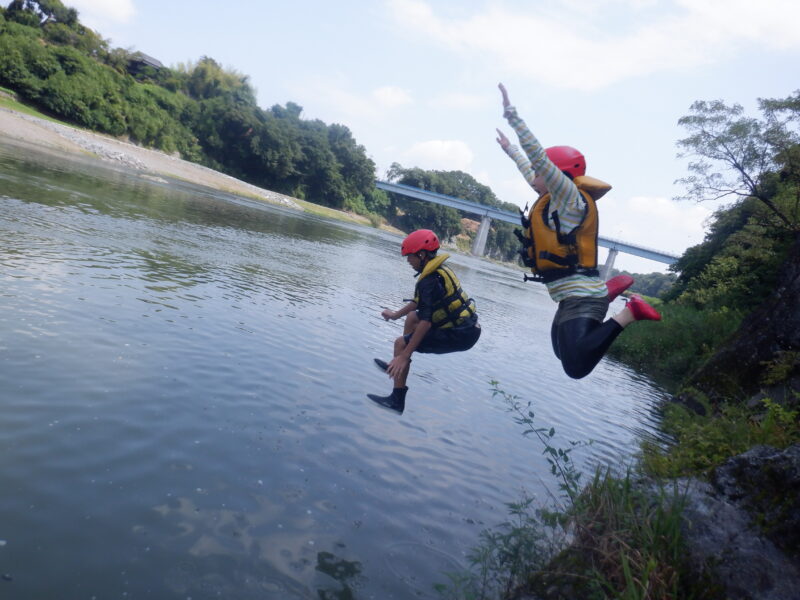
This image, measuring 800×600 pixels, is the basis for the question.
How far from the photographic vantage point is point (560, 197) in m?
5.30

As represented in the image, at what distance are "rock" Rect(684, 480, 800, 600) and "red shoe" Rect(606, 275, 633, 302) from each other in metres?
2.31

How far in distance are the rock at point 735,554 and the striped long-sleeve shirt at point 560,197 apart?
213 centimetres

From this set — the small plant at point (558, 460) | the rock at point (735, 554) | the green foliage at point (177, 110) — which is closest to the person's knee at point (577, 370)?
the small plant at point (558, 460)

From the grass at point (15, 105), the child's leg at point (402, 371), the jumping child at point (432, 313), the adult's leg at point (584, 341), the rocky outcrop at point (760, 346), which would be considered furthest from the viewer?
the grass at point (15, 105)

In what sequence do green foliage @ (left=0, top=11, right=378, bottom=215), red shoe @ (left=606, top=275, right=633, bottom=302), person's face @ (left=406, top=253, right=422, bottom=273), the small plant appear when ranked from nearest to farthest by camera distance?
1. the small plant
2. red shoe @ (left=606, top=275, right=633, bottom=302)
3. person's face @ (left=406, top=253, right=422, bottom=273)
4. green foliage @ (left=0, top=11, right=378, bottom=215)

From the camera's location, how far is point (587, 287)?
5605 mm

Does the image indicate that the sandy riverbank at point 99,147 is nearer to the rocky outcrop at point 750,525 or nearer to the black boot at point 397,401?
the black boot at point 397,401

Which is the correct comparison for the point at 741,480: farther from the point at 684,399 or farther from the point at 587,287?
the point at 684,399

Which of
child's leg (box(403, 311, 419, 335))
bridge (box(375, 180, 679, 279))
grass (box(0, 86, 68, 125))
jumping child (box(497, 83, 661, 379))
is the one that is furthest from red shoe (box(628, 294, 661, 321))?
bridge (box(375, 180, 679, 279))

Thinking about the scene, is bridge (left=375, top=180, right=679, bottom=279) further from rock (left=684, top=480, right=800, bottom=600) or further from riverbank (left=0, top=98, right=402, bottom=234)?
rock (left=684, top=480, right=800, bottom=600)

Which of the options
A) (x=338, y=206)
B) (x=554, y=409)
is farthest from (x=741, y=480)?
(x=338, y=206)

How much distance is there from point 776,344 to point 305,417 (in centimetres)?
870

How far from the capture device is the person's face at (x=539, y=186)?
5730 mm

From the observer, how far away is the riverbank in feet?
145
